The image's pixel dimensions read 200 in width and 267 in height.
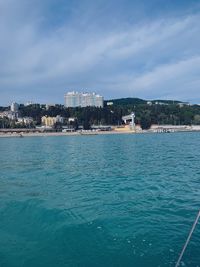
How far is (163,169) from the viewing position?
2439cm

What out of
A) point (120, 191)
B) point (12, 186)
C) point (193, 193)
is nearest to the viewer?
point (193, 193)

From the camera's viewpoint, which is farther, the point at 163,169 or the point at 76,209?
the point at 163,169

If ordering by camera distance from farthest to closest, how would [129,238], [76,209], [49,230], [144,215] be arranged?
1. [76,209]
2. [144,215]
3. [49,230]
4. [129,238]

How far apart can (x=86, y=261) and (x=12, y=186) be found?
11.3 meters

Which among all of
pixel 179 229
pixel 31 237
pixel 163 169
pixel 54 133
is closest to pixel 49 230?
pixel 31 237

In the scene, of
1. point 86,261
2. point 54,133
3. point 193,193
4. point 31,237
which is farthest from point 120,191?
point 54,133

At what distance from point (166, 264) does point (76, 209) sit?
18.2 feet

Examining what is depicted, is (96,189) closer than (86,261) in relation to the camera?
No

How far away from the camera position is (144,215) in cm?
1166

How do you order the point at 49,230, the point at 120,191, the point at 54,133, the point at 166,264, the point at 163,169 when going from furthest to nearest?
the point at 54,133 → the point at 163,169 → the point at 120,191 → the point at 49,230 → the point at 166,264

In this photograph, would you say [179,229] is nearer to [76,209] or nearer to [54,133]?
[76,209]

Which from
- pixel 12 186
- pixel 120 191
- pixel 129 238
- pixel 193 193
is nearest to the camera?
pixel 129 238

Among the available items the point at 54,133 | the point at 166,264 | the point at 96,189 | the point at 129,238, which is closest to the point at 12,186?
the point at 96,189

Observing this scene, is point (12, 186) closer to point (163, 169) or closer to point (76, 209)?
point (76, 209)
